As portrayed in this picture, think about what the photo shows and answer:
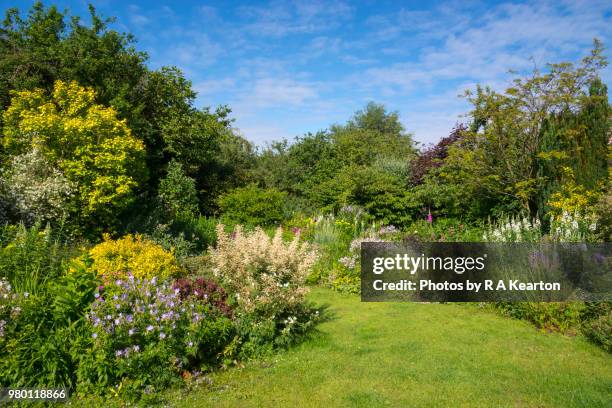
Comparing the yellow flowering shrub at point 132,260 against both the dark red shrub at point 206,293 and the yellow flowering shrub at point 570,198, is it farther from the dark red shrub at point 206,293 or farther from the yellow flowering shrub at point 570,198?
the yellow flowering shrub at point 570,198

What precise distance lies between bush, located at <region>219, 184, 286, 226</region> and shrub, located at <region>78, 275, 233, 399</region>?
8.68 m

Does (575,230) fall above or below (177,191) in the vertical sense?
below

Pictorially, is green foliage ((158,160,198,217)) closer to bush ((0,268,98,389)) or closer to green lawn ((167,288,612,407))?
green lawn ((167,288,612,407))

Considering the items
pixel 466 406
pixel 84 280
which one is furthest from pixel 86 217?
pixel 466 406

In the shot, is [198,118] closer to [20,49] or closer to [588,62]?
[20,49]

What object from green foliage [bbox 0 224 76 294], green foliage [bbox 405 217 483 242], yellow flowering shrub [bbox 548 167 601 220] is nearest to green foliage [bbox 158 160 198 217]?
green foliage [bbox 405 217 483 242]

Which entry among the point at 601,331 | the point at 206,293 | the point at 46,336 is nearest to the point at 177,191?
the point at 206,293

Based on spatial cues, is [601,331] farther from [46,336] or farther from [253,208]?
[253,208]

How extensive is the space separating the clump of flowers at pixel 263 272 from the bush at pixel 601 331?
3.44 meters

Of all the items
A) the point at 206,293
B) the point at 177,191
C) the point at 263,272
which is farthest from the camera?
the point at 177,191

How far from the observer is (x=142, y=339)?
13.4 feet

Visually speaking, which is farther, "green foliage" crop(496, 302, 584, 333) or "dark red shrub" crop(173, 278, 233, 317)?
"green foliage" crop(496, 302, 584, 333)

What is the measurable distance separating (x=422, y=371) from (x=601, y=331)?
2379mm

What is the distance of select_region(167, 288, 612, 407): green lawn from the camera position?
12.9 ft
